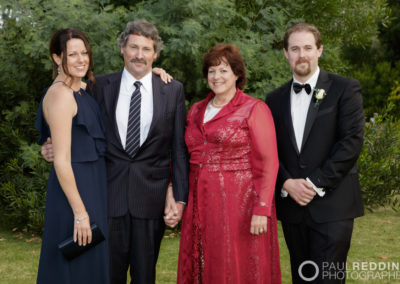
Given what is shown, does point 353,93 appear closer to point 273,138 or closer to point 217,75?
point 273,138

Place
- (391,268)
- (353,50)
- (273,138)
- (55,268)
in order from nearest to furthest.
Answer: (55,268) < (273,138) < (391,268) < (353,50)

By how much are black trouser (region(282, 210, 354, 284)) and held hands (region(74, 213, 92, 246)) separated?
1758 millimetres

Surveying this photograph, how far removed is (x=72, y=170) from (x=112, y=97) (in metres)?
0.82

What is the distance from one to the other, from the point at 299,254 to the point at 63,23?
5084 millimetres

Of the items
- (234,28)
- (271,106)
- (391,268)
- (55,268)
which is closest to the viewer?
(55,268)

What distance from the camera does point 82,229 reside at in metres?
3.31

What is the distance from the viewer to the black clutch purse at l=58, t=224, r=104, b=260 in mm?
3281

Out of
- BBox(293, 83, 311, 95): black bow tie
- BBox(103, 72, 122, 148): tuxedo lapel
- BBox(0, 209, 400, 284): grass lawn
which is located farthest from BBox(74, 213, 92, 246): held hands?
BBox(0, 209, 400, 284): grass lawn

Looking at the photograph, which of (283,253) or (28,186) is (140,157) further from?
(28,186)

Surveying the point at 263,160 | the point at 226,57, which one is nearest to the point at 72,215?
the point at 263,160

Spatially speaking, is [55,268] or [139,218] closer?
[55,268]

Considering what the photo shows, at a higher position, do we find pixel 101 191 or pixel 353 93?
pixel 353 93

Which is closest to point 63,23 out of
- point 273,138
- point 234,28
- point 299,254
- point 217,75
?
point 234,28

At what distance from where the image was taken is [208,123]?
3.76m
